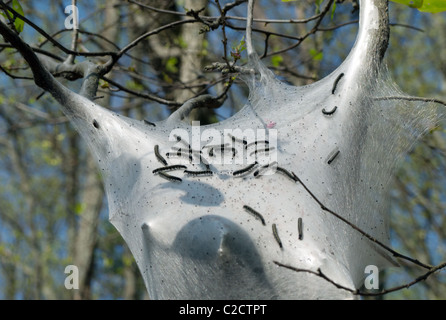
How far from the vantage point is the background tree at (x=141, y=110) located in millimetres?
6316

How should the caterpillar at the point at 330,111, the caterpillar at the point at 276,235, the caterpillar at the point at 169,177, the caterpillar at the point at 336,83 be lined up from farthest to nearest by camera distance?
the caterpillar at the point at 336,83
the caterpillar at the point at 330,111
the caterpillar at the point at 169,177
the caterpillar at the point at 276,235

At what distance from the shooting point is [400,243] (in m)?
9.94

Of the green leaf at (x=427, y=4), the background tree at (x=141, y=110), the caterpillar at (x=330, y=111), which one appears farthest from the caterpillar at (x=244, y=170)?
the background tree at (x=141, y=110)

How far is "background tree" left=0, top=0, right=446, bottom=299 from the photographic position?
632 centimetres

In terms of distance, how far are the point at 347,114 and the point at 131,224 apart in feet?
4.42

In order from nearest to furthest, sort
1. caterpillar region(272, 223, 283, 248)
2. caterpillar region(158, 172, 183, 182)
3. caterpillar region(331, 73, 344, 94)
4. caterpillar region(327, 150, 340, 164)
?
caterpillar region(272, 223, 283, 248) < caterpillar region(158, 172, 183, 182) < caterpillar region(327, 150, 340, 164) < caterpillar region(331, 73, 344, 94)

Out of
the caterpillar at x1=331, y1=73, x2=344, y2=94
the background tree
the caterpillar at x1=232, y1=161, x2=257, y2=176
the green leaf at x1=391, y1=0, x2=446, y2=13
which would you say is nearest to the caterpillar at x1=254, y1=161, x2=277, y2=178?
the caterpillar at x1=232, y1=161, x2=257, y2=176

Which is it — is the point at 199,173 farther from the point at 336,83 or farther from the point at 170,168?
the point at 336,83

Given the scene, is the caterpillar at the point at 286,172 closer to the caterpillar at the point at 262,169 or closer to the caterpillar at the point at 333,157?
the caterpillar at the point at 262,169

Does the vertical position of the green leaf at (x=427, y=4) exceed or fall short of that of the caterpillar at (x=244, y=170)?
it exceeds it

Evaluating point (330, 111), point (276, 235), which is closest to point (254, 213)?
point (276, 235)

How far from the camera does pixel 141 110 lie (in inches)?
361

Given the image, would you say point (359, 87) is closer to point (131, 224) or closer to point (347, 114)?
point (347, 114)

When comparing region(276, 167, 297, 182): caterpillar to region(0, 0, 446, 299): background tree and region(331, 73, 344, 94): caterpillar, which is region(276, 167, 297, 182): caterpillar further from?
region(0, 0, 446, 299): background tree
